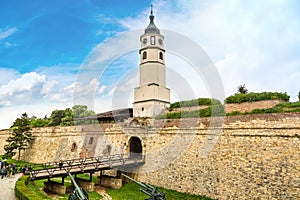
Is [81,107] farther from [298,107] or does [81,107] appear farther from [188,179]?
[298,107]

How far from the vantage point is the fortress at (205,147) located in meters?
11.5

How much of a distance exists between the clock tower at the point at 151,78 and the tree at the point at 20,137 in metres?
12.8

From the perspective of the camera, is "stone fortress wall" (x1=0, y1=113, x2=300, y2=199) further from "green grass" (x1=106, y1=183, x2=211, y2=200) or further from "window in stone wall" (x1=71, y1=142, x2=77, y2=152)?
"window in stone wall" (x1=71, y1=142, x2=77, y2=152)

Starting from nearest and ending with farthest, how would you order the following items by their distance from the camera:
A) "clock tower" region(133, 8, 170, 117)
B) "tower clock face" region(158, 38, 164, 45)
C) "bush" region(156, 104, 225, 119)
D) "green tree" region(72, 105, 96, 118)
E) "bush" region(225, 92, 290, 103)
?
"bush" region(156, 104, 225, 119) < "bush" region(225, 92, 290, 103) < "clock tower" region(133, 8, 170, 117) < "tower clock face" region(158, 38, 164, 45) < "green tree" region(72, 105, 96, 118)

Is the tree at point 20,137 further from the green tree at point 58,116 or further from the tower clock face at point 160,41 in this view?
the tower clock face at point 160,41

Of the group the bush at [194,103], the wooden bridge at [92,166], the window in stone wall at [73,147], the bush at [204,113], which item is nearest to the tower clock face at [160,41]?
the bush at [194,103]

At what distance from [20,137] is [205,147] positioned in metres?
A: 20.6

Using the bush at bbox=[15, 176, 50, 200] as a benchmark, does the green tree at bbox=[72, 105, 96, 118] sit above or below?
above

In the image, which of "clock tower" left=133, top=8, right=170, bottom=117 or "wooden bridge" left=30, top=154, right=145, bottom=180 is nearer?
"wooden bridge" left=30, top=154, right=145, bottom=180

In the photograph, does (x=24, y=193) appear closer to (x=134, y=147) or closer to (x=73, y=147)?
(x=134, y=147)

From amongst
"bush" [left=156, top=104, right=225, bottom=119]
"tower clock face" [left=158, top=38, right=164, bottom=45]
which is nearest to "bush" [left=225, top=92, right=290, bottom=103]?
"bush" [left=156, top=104, right=225, bottom=119]

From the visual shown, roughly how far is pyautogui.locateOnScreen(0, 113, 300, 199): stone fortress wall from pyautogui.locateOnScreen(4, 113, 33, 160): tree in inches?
439

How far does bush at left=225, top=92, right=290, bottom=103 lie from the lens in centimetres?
1655

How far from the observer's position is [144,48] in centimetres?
2272
